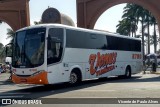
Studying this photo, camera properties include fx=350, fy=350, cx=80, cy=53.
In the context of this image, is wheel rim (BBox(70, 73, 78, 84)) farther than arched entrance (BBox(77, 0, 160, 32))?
No

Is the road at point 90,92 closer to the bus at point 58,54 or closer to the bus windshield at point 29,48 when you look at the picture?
the bus at point 58,54

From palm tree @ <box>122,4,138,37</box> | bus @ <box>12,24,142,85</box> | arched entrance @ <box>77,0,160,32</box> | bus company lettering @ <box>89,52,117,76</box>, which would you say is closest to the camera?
bus @ <box>12,24,142,85</box>

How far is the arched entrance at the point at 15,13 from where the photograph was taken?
36.0m

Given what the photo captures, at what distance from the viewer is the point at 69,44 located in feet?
61.4

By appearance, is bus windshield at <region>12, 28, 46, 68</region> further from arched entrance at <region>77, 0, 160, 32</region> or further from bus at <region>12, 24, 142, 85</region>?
arched entrance at <region>77, 0, 160, 32</region>

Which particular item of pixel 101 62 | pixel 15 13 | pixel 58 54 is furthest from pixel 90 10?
pixel 58 54

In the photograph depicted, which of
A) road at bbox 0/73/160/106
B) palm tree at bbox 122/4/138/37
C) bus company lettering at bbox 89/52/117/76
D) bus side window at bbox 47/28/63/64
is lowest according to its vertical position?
road at bbox 0/73/160/106

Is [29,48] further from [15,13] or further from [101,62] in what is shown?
[15,13]

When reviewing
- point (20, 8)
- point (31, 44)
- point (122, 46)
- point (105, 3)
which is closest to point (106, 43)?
point (122, 46)

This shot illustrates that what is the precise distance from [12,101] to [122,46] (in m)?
13.9

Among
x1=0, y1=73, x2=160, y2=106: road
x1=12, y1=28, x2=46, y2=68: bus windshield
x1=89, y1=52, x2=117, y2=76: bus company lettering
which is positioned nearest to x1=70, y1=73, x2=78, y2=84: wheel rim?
x1=0, y1=73, x2=160, y2=106: road

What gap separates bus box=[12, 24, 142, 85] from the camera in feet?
55.7

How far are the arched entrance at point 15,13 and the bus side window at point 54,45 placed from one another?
60.4 ft

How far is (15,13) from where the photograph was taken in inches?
1452
